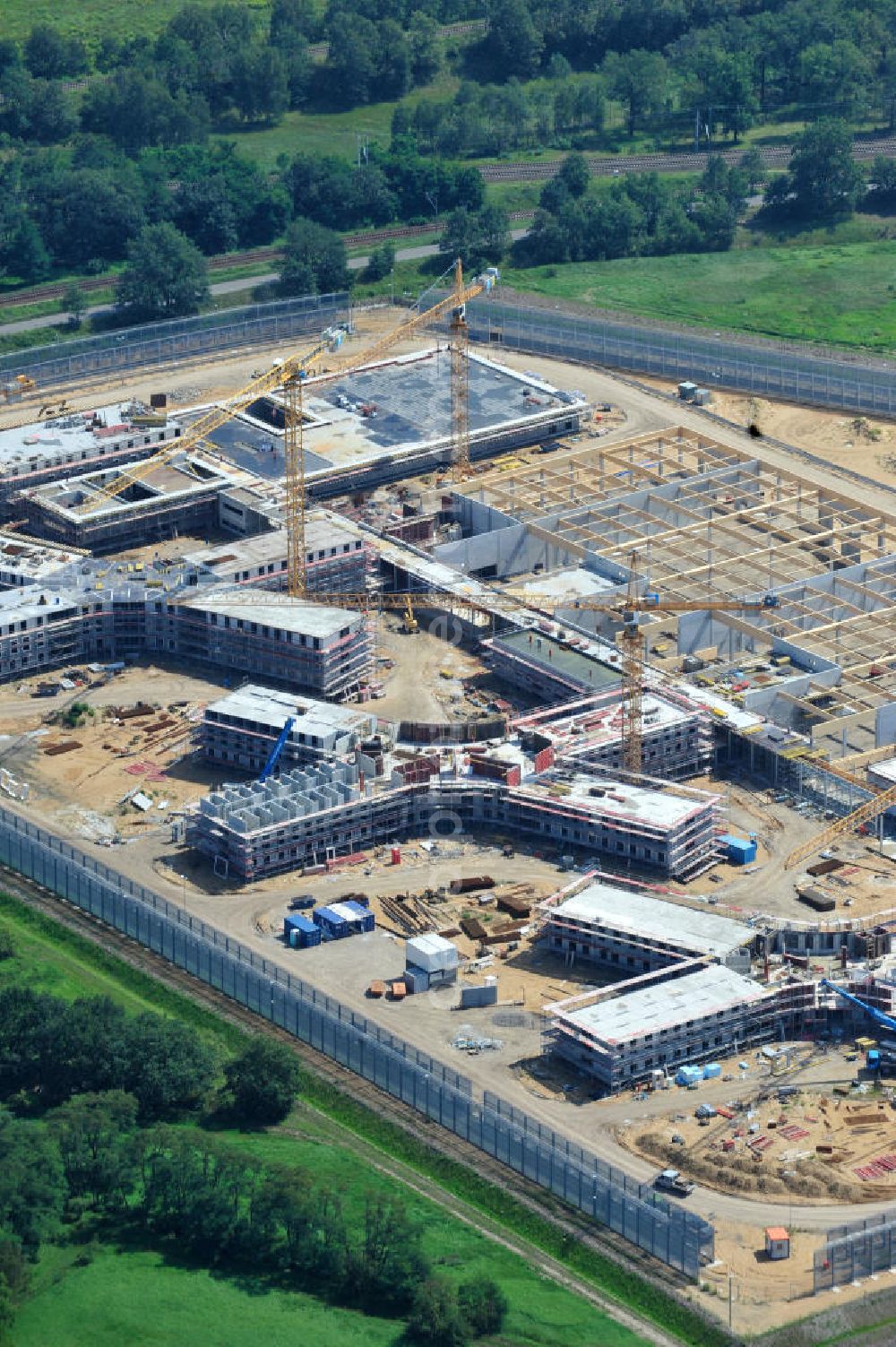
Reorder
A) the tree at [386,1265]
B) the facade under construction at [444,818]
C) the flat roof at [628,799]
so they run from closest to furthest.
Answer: the tree at [386,1265]
the facade under construction at [444,818]
the flat roof at [628,799]

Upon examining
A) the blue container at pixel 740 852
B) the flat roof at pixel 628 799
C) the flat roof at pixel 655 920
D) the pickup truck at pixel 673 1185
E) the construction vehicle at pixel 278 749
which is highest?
the construction vehicle at pixel 278 749

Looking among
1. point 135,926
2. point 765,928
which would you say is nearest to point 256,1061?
point 135,926

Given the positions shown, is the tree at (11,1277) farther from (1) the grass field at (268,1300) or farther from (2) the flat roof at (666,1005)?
(2) the flat roof at (666,1005)

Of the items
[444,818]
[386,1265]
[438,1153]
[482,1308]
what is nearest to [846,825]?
[444,818]

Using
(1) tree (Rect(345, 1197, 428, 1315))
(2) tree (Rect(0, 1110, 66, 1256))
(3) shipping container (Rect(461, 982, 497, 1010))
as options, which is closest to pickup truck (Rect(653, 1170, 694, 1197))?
(1) tree (Rect(345, 1197, 428, 1315))

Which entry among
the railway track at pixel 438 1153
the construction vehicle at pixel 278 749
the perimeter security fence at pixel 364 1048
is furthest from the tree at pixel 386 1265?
the construction vehicle at pixel 278 749

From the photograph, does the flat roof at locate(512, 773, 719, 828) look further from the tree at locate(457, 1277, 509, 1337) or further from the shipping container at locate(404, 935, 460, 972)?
the tree at locate(457, 1277, 509, 1337)

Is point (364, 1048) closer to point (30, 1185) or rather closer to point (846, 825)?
point (30, 1185)
